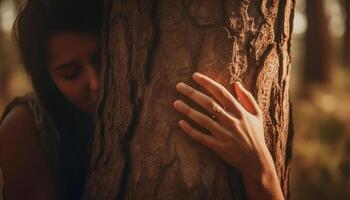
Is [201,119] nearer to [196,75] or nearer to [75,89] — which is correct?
[196,75]

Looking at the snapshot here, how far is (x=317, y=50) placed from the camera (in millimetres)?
10844

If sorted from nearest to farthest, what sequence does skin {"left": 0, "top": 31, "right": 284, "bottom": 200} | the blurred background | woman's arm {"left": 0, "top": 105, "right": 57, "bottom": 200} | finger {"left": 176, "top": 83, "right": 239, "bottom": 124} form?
finger {"left": 176, "top": 83, "right": 239, "bottom": 124} → skin {"left": 0, "top": 31, "right": 284, "bottom": 200} → woman's arm {"left": 0, "top": 105, "right": 57, "bottom": 200} → the blurred background

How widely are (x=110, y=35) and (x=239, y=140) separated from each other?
2.10ft

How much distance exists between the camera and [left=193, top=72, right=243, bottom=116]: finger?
1.40 meters

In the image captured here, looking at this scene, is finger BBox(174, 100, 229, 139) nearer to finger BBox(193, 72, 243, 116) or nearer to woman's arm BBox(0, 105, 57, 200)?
finger BBox(193, 72, 243, 116)

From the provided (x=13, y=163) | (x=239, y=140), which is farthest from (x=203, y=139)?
(x=13, y=163)

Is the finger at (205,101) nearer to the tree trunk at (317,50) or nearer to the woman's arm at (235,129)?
the woman's arm at (235,129)

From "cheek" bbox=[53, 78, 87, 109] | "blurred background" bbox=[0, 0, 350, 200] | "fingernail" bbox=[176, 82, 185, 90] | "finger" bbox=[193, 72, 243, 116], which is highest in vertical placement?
"cheek" bbox=[53, 78, 87, 109]

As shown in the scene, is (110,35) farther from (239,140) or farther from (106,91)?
(239,140)

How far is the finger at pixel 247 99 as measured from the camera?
57.0 inches

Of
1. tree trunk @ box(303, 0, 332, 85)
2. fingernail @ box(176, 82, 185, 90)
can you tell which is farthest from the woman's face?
tree trunk @ box(303, 0, 332, 85)

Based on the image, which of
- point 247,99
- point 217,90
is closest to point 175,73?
point 217,90

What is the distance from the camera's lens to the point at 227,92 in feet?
4.67

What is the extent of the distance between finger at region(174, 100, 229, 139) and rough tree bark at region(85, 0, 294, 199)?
46mm
